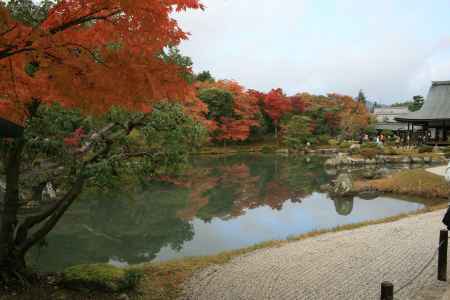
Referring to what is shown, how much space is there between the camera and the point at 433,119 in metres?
28.9

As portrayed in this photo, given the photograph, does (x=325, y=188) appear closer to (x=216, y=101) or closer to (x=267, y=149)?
(x=216, y=101)

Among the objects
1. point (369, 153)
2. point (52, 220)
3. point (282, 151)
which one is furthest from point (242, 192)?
point (282, 151)

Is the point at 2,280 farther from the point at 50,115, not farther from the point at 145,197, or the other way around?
the point at 145,197

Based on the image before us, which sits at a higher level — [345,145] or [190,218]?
[345,145]

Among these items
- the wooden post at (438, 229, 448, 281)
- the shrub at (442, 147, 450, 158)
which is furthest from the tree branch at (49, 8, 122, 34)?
the shrub at (442, 147, 450, 158)

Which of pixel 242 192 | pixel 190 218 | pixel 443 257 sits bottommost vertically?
pixel 190 218

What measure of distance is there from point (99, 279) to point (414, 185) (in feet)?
38.9

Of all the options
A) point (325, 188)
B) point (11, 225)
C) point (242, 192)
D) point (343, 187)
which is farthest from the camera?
point (325, 188)

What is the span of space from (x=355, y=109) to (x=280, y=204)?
107 feet

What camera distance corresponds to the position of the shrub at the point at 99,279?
4016 millimetres

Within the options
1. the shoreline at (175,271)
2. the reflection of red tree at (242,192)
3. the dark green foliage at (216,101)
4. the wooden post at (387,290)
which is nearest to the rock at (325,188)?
the reflection of red tree at (242,192)

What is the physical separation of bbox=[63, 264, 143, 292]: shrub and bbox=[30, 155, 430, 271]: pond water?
5.26 ft

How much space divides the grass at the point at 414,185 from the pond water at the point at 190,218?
855 mm

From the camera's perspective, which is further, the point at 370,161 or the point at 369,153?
the point at 369,153
